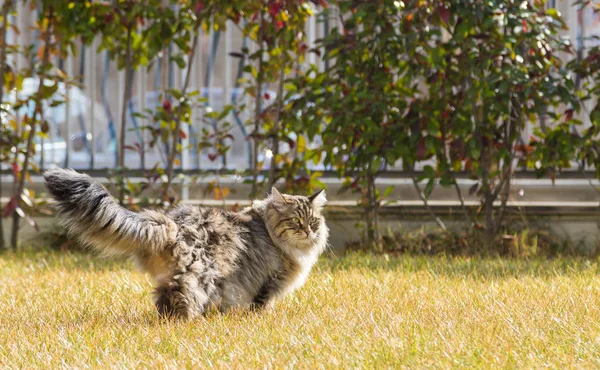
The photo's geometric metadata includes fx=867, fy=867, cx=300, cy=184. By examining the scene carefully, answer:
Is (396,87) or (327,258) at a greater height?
(396,87)

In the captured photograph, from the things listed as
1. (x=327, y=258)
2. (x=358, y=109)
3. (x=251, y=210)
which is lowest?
(x=327, y=258)

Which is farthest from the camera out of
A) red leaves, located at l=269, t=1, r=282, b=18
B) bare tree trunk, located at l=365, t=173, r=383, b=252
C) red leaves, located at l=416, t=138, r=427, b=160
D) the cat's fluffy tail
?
bare tree trunk, located at l=365, t=173, r=383, b=252

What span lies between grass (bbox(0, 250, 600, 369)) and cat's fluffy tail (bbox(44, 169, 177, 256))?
329 millimetres

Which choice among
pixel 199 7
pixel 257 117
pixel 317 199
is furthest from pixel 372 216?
pixel 317 199

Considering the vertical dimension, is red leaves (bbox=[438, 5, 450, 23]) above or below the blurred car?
above

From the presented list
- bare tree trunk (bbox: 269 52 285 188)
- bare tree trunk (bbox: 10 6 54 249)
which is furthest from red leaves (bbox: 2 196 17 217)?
bare tree trunk (bbox: 269 52 285 188)

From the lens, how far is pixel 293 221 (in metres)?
4.01

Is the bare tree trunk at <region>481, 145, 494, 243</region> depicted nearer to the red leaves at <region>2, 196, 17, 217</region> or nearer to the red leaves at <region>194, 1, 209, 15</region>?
the red leaves at <region>194, 1, 209, 15</region>

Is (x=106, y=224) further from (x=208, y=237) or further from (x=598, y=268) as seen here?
(x=598, y=268)

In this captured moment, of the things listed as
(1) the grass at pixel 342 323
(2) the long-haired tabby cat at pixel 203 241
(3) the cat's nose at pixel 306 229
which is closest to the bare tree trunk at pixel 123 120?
(1) the grass at pixel 342 323

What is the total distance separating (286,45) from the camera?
626 centimetres

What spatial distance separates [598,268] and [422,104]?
5.37ft

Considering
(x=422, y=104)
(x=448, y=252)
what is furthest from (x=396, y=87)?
(x=448, y=252)

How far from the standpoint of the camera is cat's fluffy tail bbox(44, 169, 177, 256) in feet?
10.7
